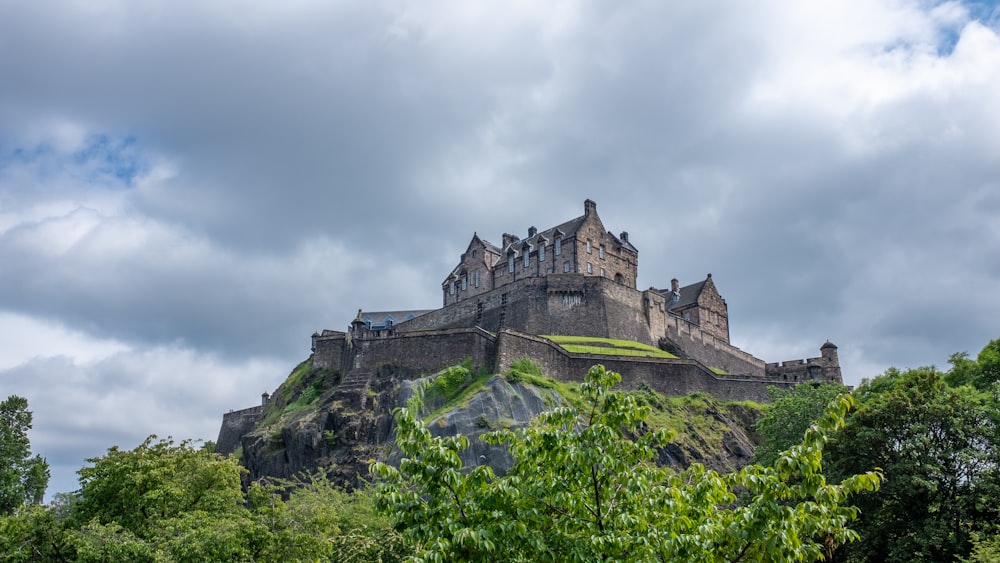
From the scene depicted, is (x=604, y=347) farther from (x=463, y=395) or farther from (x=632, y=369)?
(x=463, y=395)

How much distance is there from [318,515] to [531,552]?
675 inches

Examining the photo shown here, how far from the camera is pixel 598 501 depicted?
45.3ft

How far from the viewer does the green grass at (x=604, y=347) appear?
63.6 m

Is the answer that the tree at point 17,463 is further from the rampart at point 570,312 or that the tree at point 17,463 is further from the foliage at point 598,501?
the foliage at point 598,501

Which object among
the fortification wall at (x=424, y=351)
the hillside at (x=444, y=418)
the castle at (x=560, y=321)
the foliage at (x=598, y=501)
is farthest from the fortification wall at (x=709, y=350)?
the foliage at (x=598, y=501)

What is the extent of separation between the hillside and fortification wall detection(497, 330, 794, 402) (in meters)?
1.48

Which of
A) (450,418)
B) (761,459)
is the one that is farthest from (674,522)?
(450,418)

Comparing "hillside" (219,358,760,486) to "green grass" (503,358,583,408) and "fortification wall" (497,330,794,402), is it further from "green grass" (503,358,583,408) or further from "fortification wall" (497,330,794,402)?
"fortification wall" (497,330,794,402)

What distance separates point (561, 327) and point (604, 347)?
4903mm

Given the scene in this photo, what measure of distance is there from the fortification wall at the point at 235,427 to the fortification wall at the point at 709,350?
38.4 m

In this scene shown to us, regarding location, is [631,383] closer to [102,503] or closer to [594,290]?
[594,290]

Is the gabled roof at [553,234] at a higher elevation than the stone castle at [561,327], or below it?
higher

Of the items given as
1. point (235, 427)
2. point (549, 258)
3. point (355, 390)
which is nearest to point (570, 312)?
point (549, 258)

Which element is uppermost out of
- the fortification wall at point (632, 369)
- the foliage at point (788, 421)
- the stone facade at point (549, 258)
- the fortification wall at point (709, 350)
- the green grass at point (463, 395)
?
the stone facade at point (549, 258)
